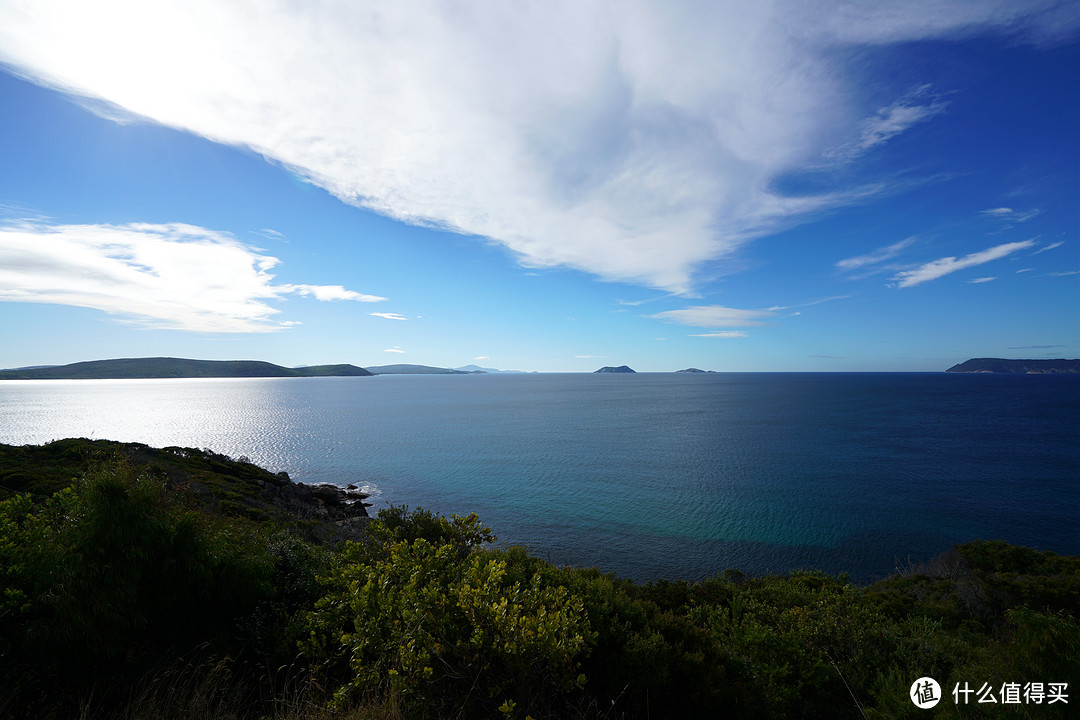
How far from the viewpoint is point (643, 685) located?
7645 mm

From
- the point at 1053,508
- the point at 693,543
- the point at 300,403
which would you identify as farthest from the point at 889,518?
the point at 300,403

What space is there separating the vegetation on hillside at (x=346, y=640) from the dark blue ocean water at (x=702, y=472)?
2392cm

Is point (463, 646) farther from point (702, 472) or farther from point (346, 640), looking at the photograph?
point (702, 472)

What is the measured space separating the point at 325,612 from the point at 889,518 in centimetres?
4893

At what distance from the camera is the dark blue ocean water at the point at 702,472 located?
35.1 m

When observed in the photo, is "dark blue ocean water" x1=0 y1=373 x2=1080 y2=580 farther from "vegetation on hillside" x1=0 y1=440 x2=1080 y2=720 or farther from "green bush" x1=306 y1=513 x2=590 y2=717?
"green bush" x1=306 y1=513 x2=590 y2=717

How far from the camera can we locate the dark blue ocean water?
35.1 metres

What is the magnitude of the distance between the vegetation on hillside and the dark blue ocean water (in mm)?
23924

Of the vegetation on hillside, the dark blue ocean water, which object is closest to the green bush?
the vegetation on hillside

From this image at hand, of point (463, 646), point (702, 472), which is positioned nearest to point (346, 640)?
point (463, 646)

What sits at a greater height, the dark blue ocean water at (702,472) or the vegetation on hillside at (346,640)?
the vegetation on hillside at (346,640)

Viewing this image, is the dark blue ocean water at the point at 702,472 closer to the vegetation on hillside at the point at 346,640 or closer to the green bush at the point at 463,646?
the vegetation on hillside at the point at 346,640

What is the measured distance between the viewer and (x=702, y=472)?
2164 inches

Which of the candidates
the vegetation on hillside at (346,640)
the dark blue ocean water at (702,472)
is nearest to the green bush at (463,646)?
the vegetation on hillside at (346,640)
